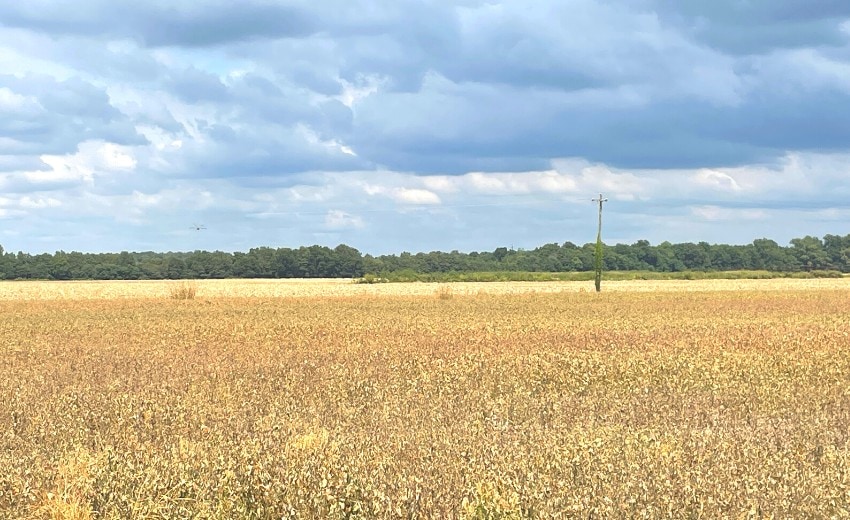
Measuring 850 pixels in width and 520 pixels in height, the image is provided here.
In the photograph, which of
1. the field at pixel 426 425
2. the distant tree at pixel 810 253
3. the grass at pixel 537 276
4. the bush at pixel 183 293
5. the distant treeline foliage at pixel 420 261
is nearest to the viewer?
the field at pixel 426 425

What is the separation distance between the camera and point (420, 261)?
136750mm

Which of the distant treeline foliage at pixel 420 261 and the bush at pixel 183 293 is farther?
the distant treeline foliage at pixel 420 261

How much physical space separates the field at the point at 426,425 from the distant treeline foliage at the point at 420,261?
78339mm

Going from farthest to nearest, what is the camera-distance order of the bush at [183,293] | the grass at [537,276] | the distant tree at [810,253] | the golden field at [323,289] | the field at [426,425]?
the distant tree at [810,253], the grass at [537,276], the golden field at [323,289], the bush at [183,293], the field at [426,425]

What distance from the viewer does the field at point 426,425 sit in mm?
5812

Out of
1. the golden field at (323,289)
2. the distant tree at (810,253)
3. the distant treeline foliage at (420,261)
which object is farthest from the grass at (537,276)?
the distant tree at (810,253)

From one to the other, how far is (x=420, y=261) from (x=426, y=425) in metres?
128

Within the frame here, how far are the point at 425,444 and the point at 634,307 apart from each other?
3051cm

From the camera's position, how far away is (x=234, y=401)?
11156 millimetres

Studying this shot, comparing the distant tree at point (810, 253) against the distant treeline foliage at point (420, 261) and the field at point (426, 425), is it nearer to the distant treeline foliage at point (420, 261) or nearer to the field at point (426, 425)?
the distant treeline foliage at point (420, 261)

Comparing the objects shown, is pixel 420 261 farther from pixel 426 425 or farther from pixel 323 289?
pixel 426 425

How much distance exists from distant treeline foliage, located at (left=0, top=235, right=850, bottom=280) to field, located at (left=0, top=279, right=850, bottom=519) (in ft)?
257

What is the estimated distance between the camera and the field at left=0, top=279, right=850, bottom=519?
19.1 feet

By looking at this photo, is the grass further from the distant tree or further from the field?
the field
